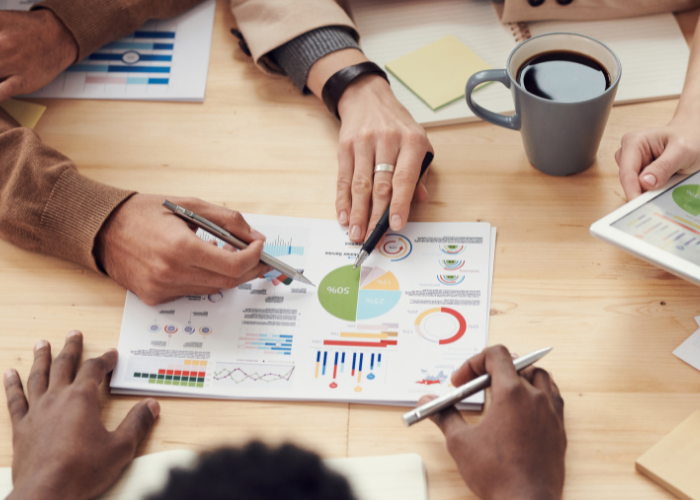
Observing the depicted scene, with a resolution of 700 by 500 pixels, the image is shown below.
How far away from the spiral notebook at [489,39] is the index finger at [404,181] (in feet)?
0.36

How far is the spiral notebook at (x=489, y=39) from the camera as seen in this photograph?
945 millimetres

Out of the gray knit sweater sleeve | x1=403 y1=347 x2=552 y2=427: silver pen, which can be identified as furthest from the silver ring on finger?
x1=403 y1=347 x2=552 y2=427: silver pen

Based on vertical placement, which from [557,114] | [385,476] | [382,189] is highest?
[557,114]

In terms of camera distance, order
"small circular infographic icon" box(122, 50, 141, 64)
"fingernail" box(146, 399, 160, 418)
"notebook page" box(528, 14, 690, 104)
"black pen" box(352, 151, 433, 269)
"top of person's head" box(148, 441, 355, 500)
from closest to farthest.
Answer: "top of person's head" box(148, 441, 355, 500) → "fingernail" box(146, 399, 160, 418) → "black pen" box(352, 151, 433, 269) → "notebook page" box(528, 14, 690, 104) → "small circular infographic icon" box(122, 50, 141, 64)

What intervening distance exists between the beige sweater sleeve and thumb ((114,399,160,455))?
0.61 meters

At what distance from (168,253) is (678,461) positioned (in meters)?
0.64

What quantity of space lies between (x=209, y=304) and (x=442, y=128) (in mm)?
471

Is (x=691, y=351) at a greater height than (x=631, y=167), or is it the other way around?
(x=631, y=167)

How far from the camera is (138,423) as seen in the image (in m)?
0.67

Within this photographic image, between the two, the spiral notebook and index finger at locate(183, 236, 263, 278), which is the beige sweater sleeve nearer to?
the spiral notebook

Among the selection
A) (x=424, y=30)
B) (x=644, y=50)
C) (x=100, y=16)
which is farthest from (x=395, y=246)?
(x=100, y=16)

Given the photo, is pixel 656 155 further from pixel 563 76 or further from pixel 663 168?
pixel 563 76

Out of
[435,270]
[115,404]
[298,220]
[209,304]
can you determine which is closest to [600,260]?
[435,270]

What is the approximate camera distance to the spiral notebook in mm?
945
